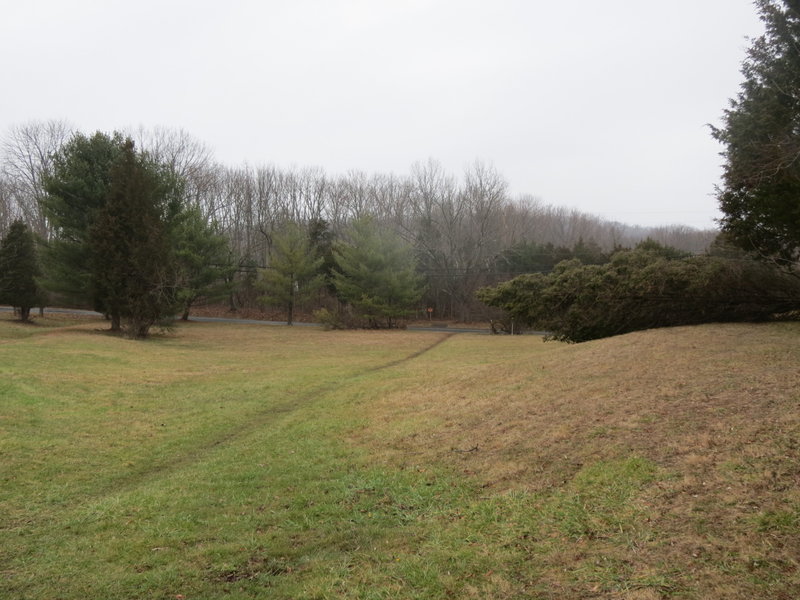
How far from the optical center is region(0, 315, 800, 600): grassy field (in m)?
3.38

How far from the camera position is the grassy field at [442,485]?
3383 mm

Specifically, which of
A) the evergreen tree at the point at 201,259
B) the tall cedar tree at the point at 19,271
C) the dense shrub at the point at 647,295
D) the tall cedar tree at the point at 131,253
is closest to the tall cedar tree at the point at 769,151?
the dense shrub at the point at 647,295

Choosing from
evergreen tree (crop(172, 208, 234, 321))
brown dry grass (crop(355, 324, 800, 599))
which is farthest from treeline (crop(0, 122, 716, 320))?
brown dry grass (crop(355, 324, 800, 599))

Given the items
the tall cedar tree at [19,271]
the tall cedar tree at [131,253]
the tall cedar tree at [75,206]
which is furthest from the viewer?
the tall cedar tree at [19,271]

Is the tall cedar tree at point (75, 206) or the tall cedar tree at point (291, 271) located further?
→ the tall cedar tree at point (291, 271)

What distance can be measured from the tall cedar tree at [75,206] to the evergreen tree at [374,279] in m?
15.2

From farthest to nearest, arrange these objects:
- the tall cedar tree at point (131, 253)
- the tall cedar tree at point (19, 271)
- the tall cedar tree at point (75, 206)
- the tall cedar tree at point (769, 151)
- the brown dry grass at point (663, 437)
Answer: the tall cedar tree at point (19, 271) < the tall cedar tree at point (75, 206) < the tall cedar tree at point (131, 253) < the tall cedar tree at point (769, 151) < the brown dry grass at point (663, 437)

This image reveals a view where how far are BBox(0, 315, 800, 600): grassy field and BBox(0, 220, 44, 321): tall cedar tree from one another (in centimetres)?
2238

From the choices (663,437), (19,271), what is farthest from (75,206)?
(663,437)

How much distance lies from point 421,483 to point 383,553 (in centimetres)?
161

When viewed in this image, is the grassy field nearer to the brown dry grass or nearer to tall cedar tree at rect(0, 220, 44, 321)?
the brown dry grass

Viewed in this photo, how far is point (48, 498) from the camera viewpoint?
5727mm

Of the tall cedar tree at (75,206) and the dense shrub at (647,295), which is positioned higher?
the tall cedar tree at (75,206)

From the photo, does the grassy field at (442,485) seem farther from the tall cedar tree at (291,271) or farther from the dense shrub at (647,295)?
the tall cedar tree at (291,271)
